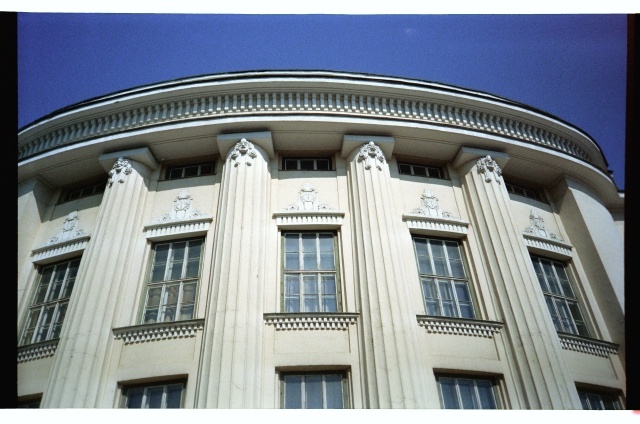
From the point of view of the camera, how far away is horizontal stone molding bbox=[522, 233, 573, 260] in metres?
9.13

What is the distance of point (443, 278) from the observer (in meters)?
8.38

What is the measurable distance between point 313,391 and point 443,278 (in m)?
2.97

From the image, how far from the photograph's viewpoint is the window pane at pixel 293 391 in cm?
684

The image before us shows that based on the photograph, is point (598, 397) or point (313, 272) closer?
point (598, 397)

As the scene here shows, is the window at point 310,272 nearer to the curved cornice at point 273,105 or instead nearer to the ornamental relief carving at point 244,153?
the ornamental relief carving at point 244,153

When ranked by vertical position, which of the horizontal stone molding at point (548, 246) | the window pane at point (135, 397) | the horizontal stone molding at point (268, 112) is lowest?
the window pane at point (135, 397)

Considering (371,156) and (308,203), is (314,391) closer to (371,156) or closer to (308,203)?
(308,203)

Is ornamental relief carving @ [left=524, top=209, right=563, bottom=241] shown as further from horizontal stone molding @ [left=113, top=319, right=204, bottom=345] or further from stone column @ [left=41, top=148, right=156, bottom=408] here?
stone column @ [left=41, top=148, right=156, bottom=408]

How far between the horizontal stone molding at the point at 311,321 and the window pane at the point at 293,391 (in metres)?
0.73

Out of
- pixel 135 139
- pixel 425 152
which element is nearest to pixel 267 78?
pixel 135 139

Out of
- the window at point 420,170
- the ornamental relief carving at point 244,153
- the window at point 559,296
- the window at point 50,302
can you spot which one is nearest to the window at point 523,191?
the window at point 420,170

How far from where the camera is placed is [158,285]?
324 inches

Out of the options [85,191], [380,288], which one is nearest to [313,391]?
[380,288]
